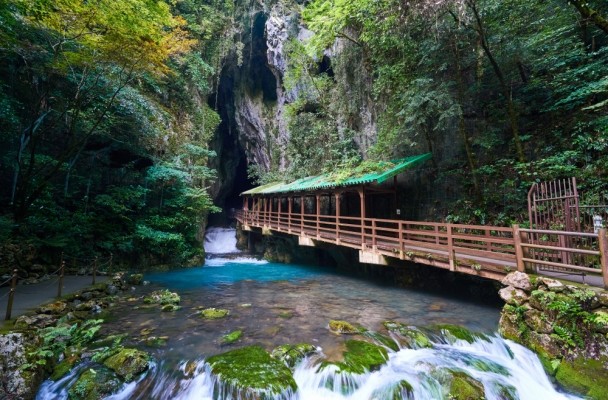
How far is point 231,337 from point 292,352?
5.26 ft

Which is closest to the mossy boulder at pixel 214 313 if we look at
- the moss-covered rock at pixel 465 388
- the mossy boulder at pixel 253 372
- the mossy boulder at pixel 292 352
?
the mossy boulder at pixel 253 372

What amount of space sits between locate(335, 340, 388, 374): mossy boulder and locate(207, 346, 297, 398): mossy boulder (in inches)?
41.4

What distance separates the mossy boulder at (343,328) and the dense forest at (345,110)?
646 centimetres

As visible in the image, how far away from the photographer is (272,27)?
2400cm

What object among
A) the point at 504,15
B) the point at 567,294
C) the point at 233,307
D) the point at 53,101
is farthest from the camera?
the point at 53,101

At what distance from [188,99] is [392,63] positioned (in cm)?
1394

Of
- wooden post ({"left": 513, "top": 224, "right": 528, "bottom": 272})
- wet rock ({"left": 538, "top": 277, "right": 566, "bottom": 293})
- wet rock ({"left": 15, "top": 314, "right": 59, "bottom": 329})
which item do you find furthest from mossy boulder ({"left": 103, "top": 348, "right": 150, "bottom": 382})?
wooden post ({"left": 513, "top": 224, "right": 528, "bottom": 272})

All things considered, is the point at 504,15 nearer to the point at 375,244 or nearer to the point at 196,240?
the point at 375,244

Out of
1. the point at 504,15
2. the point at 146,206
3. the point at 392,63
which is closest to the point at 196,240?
the point at 146,206

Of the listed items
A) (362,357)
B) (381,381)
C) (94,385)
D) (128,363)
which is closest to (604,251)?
(381,381)

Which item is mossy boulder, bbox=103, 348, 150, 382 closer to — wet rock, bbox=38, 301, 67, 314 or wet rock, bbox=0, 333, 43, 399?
wet rock, bbox=0, 333, 43, 399

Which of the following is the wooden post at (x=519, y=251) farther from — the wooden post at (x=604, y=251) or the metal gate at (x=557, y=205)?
the wooden post at (x=604, y=251)

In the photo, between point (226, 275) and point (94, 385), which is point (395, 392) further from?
point (226, 275)

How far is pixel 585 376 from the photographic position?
448 centimetres
